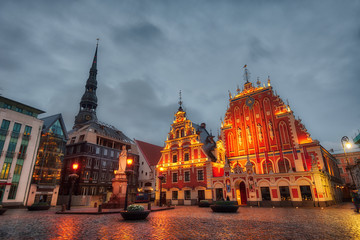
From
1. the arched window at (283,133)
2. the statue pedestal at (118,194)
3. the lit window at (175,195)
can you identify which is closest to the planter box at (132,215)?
the statue pedestal at (118,194)

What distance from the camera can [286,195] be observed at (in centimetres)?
2608

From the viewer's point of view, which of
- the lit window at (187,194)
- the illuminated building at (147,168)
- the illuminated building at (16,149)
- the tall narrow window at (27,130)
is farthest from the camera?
the illuminated building at (147,168)

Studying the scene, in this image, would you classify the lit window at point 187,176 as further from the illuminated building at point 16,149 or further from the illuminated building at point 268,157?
the illuminated building at point 16,149

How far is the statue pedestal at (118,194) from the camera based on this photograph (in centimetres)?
2142

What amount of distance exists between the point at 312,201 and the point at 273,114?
1319 centimetres

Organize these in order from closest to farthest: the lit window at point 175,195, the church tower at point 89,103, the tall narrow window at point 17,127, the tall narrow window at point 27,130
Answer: the tall narrow window at point 17,127, the tall narrow window at point 27,130, the lit window at point 175,195, the church tower at point 89,103

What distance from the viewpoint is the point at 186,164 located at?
3525 cm

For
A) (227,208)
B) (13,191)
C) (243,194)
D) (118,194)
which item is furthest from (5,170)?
(243,194)

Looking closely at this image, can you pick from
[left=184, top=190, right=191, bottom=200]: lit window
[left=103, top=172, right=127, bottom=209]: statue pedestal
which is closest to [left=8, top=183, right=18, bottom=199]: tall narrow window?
[left=103, top=172, right=127, bottom=209]: statue pedestal

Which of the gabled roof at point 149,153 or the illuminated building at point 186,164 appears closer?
the illuminated building at point 186,164

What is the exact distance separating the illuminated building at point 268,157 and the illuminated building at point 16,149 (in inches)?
1151

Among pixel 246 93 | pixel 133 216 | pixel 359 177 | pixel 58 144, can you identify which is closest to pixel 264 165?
pixel 246 93

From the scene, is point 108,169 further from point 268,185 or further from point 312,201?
point 312,201

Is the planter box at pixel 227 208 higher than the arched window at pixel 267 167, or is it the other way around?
the arched window at pixel 267 167
